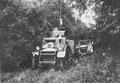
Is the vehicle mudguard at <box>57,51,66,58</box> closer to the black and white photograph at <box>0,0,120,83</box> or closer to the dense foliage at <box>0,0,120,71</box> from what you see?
the black and white photograph at <box>0,0,120,83</box>

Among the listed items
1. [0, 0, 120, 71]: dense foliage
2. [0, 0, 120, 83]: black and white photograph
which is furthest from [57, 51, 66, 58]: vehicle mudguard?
[0, 0, 120, 71]: dense foliage

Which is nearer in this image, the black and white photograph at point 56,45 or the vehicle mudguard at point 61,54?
the black and white photograph at point 56,45

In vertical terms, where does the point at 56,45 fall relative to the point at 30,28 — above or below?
below

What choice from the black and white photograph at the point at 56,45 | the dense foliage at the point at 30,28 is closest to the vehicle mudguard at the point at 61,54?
the black and white photograph at the point at 56,45

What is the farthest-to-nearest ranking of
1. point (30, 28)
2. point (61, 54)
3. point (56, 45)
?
point (30, 28) → point (56, 45) → point (61, 54)

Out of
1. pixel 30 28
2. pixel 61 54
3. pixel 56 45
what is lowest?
pixel 61 54

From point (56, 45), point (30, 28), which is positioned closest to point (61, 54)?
point (56, 45)

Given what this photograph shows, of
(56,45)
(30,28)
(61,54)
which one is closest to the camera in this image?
(61,54)

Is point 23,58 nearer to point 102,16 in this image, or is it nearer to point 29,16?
point 29,16

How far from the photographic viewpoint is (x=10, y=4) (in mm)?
13117

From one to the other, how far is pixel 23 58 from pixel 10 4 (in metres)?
3.76

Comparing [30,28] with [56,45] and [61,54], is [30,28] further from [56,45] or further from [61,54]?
[61,54]

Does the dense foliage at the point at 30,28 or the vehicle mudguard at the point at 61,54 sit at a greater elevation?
the dense foliage at the point at 30,28

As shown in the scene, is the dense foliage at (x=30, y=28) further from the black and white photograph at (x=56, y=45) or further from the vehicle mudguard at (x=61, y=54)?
the vehicle mudguard at (x=61, y=54)
